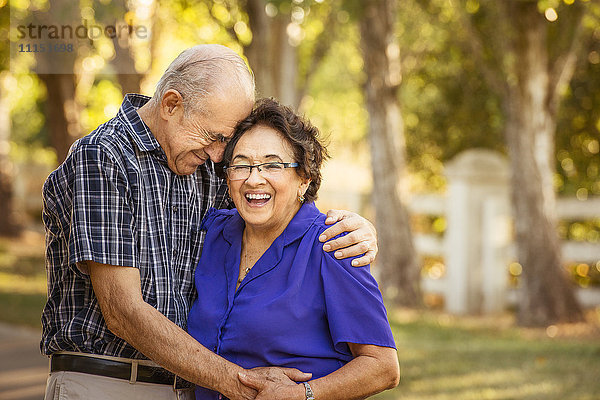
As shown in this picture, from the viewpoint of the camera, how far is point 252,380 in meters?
2.38

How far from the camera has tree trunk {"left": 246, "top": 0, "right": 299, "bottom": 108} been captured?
763 cm

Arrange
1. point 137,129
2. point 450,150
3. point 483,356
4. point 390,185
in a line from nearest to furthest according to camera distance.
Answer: point 137,129 → point 483,356 → point 390,185 → point 450,150

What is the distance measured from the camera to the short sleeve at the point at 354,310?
2377 millimetres

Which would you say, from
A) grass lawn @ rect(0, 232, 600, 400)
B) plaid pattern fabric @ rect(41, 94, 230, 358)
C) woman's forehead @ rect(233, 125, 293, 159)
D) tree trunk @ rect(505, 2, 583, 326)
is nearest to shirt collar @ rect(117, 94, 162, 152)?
plaid pattern fabric @ rect(41, 94, 230, 358)

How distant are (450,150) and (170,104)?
11268 mm

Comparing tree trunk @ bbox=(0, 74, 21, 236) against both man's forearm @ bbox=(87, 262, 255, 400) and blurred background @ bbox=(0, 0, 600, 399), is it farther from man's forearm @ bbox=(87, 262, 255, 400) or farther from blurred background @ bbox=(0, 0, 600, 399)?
man's forearm @ bbox=(87, 262, 255, 400)

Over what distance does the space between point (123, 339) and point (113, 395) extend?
0.68 ft

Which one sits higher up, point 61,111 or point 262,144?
point 61,111

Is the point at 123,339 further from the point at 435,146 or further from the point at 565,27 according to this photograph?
the point at 435,146

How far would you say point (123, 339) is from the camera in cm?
247

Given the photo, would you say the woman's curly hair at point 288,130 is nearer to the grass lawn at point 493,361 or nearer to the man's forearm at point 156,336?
the man's forearm at point 156,336

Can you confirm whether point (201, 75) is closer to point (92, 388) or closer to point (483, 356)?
point (92, 388)

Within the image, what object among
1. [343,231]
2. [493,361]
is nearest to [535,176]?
[493,361]

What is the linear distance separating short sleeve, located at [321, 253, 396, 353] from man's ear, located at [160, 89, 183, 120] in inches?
30.1
